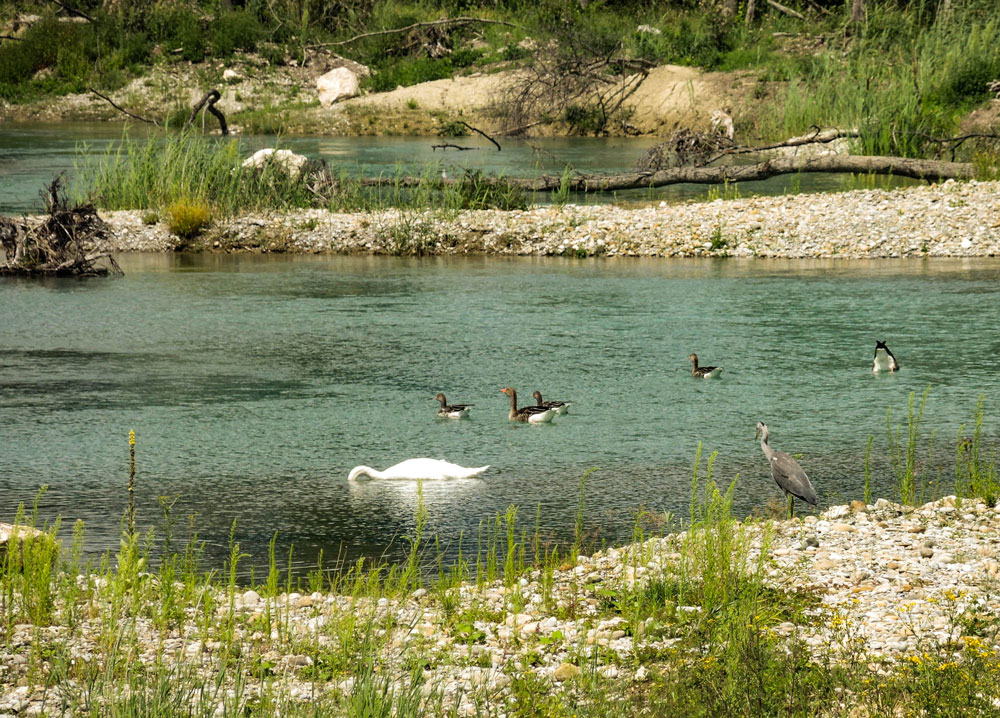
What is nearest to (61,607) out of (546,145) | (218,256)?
(218,256)

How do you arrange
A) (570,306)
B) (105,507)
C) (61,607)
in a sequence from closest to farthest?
(61,607) < (105,507) < (570,306)

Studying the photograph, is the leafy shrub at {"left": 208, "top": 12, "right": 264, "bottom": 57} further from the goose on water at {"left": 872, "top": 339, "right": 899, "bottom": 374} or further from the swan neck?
the swan neck

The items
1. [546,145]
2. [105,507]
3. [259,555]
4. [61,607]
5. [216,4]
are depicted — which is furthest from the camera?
[216,4]

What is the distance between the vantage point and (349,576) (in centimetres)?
676

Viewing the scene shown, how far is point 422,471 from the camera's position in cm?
888

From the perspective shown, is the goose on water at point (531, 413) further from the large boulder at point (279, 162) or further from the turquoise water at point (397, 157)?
the large boulder at point (279, 162)

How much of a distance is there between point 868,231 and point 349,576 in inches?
601

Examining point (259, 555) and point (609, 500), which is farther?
point (609, 500)

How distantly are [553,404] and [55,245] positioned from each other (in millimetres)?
11258

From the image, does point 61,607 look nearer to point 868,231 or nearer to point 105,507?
point 105,507

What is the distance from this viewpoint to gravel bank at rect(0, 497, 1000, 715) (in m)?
5.41

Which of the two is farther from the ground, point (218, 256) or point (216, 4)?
point (216, 4)

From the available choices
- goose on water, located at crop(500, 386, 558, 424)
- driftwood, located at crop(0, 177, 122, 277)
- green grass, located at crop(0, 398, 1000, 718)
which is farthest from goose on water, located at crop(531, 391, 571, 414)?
driftwood, located at crop(0, 177, 122, 277)

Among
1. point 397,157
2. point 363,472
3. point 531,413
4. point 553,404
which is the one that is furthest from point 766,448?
point 397,157
